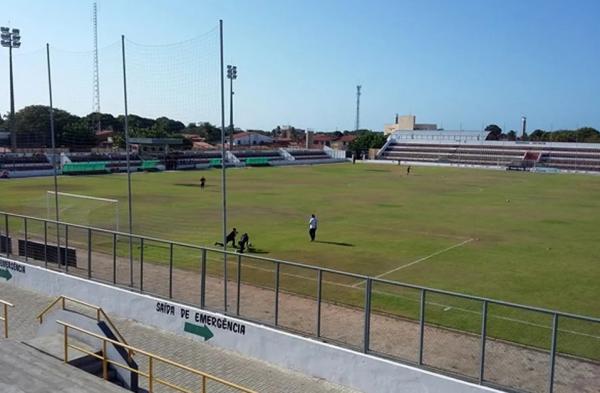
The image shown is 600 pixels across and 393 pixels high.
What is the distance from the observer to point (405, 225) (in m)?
36.0

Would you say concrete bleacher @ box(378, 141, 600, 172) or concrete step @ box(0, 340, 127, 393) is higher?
concrete bleacher @ box(378, 141, 600, 172)

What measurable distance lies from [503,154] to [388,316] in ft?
371

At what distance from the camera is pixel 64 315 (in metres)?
14.7

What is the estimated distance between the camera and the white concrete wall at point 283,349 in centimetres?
1264

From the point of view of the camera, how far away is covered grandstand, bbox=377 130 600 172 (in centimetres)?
11056

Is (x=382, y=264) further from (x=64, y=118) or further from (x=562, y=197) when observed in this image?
(x=64, y=118)

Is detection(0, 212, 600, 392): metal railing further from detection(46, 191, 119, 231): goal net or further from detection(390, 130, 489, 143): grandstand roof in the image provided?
detection(390, 130, 489, 143): grandstand roof

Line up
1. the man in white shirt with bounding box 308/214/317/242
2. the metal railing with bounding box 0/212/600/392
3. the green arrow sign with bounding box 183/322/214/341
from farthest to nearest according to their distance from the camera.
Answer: the man in white shirt with bounding box 308/214/317/242 → the green arrow sign with bounding box 183/322/214/341 → the metal railing with bounding box 0/212/600/392

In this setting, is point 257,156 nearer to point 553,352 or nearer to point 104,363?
point 104,363

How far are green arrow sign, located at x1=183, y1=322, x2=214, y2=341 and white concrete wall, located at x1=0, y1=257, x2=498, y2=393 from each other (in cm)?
11

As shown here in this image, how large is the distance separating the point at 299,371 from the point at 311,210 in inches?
1141

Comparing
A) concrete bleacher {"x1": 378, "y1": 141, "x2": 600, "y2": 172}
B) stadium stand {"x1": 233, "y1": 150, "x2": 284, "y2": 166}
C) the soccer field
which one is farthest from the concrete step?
concrete bleacher {"x1": 378, "y1": 141, "x2": 600, "y2": 172}

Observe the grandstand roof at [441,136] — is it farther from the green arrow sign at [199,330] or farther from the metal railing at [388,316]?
the green arrow sign at [199,330]

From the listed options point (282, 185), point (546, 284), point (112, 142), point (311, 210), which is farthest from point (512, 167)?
point (546, 284)
